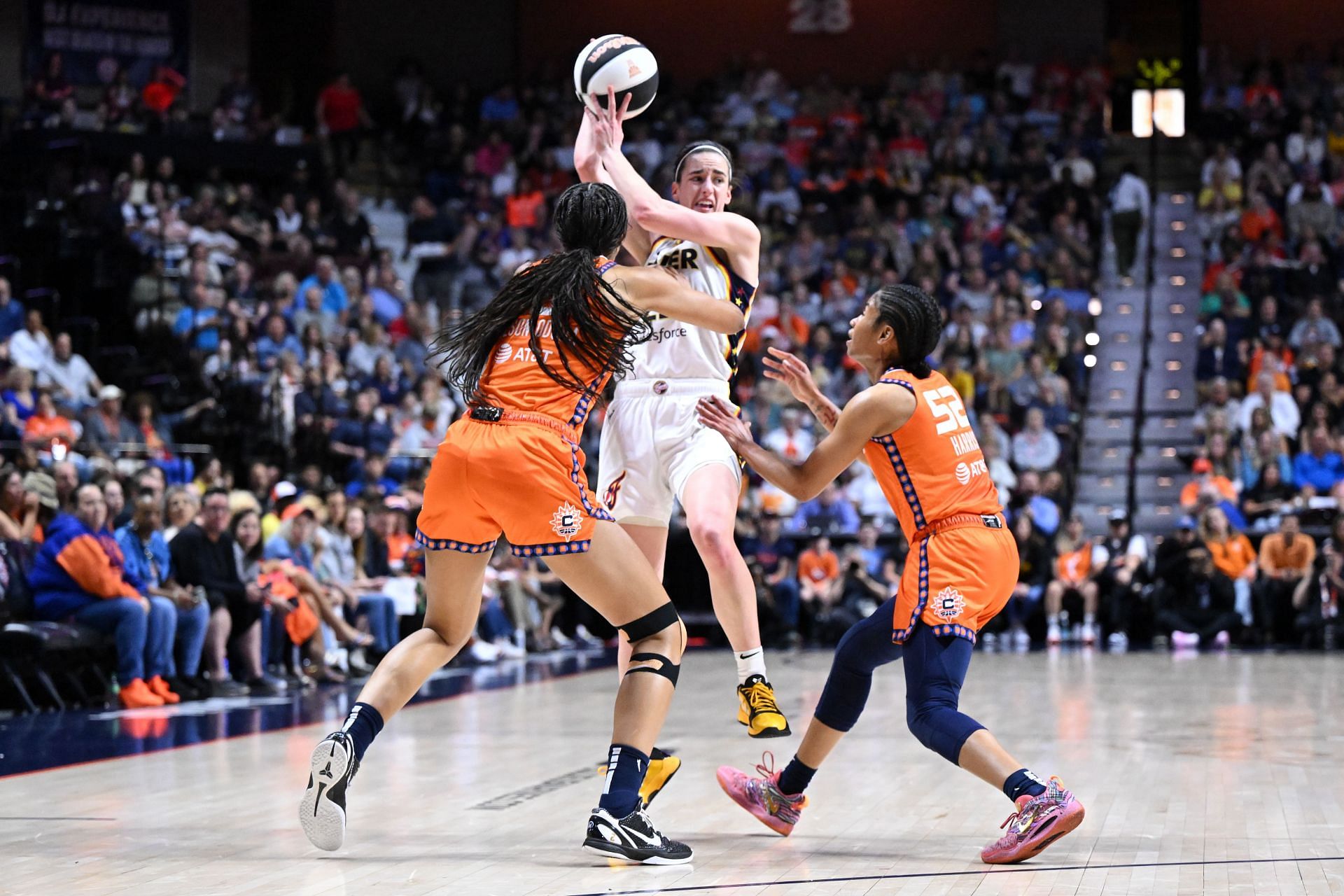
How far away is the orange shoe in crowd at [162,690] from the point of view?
950 centimetres

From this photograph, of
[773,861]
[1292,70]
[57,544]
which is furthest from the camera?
[1292,70]

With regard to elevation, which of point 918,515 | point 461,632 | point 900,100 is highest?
point 900,100

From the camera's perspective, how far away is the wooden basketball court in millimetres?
4543

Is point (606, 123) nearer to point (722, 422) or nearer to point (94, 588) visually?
point (722, 422)

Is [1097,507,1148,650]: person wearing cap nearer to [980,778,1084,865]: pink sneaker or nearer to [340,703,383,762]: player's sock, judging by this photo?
[980,778,1084,865]: pink sneaker

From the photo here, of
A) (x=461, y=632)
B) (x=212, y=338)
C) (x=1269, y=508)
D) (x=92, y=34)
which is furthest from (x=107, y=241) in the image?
(x=461, y=632)

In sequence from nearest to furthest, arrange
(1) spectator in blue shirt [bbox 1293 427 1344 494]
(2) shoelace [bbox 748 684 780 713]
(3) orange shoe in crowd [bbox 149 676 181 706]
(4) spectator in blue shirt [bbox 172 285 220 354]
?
1. (2) shoelace [bbox 748 684 780 713]
2. (3) orange shoe in crowd [bbox 149 676 181 706]
3. (4) spectator in blue shirt [bbox 172 285 220 354]
4. (1) spectator in blue shirt [bbox 1293 427 1344 494]

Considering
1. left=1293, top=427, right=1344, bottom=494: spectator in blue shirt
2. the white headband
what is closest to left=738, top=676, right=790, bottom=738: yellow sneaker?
the white headband

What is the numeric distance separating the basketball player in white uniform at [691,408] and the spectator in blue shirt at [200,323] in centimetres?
954

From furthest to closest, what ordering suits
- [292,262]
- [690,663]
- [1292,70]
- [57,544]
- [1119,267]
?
1. [1292,70]
2. [1119,267]
3. [292,262]
4. [690,663]
5. [57,544]

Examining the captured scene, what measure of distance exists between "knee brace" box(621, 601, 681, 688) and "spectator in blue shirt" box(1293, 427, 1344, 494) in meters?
11.6

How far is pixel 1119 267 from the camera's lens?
19484 millimetres

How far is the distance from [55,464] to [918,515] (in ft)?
21.7

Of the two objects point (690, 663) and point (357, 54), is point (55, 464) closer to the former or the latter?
point (690, 663)
